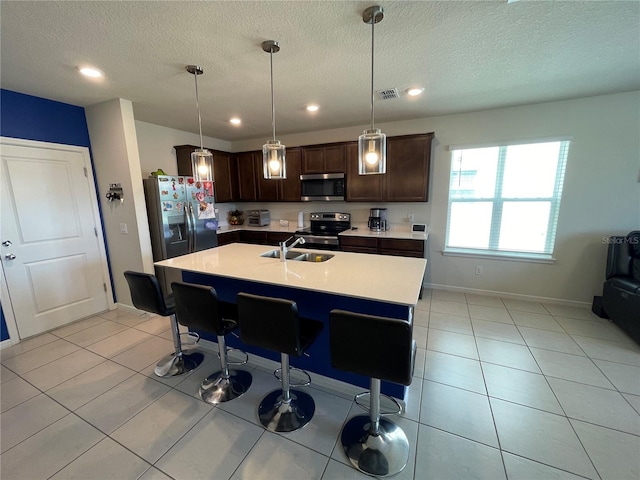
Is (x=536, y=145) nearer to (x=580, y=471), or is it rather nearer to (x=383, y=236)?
(x=383, y=236)

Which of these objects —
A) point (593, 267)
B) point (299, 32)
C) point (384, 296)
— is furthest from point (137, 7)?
point (593, 267)

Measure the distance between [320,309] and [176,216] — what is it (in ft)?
8.27

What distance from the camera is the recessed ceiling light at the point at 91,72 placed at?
85.2 inches

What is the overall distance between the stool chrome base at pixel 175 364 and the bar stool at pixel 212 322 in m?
0.27

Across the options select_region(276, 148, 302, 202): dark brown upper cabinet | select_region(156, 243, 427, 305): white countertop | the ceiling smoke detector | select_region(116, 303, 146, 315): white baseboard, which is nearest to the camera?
select_region(156, 243, 427, 305): white countertop

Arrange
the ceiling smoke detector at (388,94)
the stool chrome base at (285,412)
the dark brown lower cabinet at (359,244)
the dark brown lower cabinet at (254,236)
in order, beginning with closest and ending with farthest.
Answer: the stool chrome base at (285,412)
the ceiling smoke detector at (388,94)
the dark brown lower cabinet at (359,244)
the dark brown lower cabinet at (254,236)

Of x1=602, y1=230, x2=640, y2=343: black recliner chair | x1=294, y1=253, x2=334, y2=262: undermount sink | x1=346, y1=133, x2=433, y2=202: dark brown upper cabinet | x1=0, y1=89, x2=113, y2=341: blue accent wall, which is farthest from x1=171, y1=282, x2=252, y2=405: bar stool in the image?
x1=602, y1=230, x2=640, y2=343: black recliner chair

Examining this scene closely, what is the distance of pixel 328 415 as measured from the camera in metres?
1.82

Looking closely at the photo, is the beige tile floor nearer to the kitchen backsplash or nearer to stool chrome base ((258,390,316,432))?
stool chrome base ((258,390,316,432))

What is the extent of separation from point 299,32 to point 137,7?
939 millimetres

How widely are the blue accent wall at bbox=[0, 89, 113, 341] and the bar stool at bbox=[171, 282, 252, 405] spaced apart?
248 centimetres

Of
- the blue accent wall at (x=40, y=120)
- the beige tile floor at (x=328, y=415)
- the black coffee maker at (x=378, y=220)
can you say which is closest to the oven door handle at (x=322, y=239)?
the black coffee maker at (x=378, y=220)

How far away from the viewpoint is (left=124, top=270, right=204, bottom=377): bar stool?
205 cm

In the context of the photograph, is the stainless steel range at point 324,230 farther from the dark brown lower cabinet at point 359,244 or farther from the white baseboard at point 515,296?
the white baseboard at point 515,296
